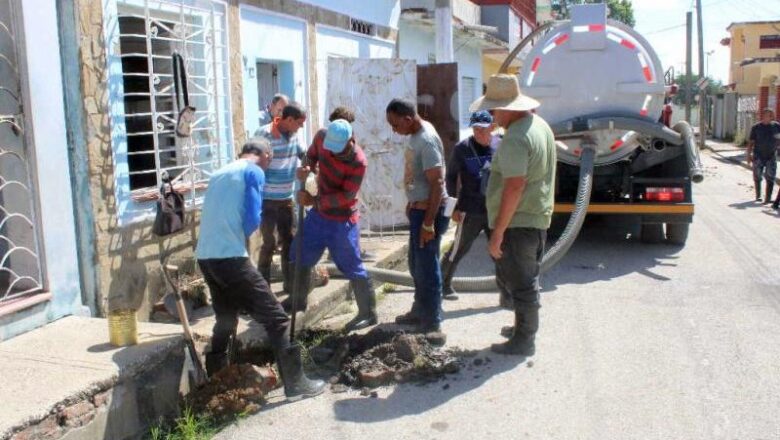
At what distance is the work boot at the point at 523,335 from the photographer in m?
5.19

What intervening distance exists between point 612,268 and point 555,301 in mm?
1653

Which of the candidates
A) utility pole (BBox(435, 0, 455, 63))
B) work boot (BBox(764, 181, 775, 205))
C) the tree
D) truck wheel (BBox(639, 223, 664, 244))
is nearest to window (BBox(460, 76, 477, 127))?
utility pole (BBox(435, 0, 455, 63))

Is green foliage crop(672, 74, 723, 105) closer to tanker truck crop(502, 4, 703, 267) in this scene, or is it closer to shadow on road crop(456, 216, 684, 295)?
shadow on road crop(456, 216, 684, 295)

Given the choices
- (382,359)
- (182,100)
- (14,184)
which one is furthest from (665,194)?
(14,184)

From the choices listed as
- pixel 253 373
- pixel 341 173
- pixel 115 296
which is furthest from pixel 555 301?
pixel 115 296

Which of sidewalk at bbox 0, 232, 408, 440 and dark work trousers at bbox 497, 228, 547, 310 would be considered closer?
sidewalk at bbox 0, 232, 408, 440

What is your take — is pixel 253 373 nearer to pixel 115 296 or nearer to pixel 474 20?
pixel 115 296

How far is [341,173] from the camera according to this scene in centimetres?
530

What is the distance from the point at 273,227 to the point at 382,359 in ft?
5.25

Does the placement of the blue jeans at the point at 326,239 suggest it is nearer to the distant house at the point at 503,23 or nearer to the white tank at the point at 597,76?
the white tank at the point at 597,76

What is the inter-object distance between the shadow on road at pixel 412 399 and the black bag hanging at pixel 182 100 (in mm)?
2592

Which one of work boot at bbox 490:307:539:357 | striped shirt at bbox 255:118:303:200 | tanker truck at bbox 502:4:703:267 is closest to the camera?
work boot at bbox 490:307:539:357

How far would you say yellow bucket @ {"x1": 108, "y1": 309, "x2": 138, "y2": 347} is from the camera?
4371 millimetres

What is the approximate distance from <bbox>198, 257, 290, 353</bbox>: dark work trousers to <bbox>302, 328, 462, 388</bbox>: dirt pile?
0.61 m
